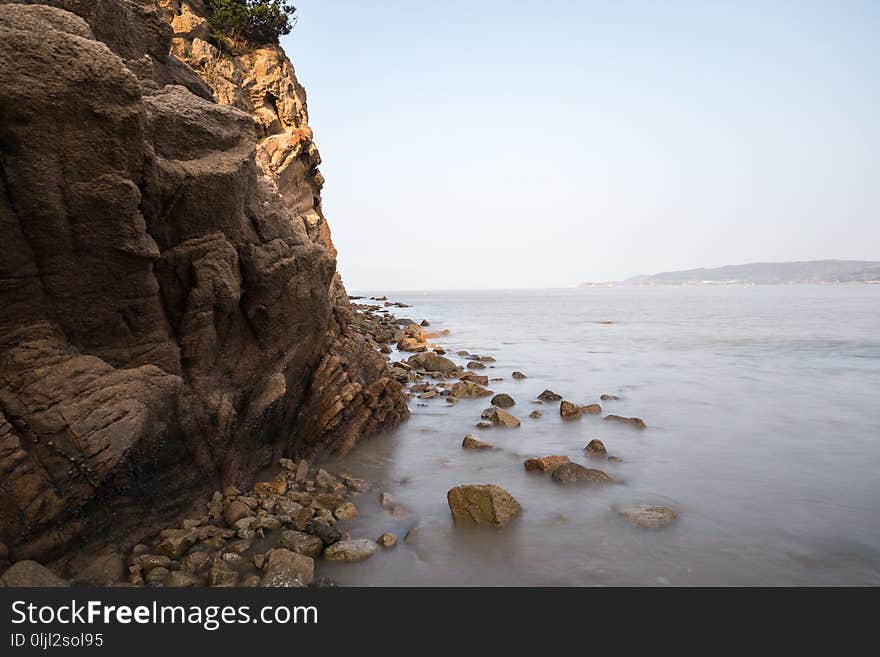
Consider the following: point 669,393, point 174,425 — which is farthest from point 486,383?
point 174,425

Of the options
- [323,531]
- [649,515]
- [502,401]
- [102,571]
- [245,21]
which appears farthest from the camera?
[245,21]

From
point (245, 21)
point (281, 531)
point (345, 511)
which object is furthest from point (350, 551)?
point (245, 21)

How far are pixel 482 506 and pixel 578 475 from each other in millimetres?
2880

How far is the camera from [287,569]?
6.22 m

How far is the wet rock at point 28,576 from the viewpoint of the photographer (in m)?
5.16

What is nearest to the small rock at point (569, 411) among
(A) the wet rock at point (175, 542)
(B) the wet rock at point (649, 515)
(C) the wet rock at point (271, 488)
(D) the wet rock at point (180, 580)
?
(B) the wet rock at point (649, 515)

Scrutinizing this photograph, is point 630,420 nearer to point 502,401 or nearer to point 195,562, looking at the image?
point 502,401

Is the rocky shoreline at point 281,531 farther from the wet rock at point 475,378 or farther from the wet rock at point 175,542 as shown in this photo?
the wet rock at point 475,378

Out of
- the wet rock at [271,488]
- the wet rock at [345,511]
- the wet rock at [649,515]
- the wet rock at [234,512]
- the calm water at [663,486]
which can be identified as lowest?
the calm water at [663,486]

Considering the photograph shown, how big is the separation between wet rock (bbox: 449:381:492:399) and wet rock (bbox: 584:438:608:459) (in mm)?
5959

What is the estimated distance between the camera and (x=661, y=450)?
12359 mm

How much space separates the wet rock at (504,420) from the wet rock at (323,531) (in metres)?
7.51

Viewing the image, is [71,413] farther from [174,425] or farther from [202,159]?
[202,159]

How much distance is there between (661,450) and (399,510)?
736cm
